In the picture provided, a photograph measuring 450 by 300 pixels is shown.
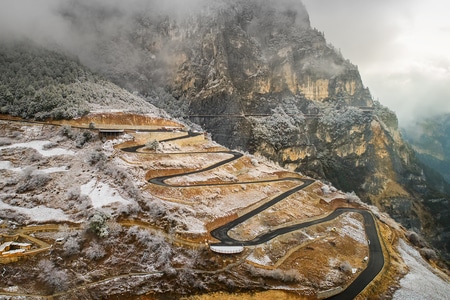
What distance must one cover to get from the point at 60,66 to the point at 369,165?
358ft

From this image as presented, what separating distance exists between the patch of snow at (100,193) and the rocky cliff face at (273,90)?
7489 centimetres

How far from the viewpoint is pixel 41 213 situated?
4006 cm

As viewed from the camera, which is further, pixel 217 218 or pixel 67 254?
pixel 217 218

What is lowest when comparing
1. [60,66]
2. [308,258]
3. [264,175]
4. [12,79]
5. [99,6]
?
[308,258]

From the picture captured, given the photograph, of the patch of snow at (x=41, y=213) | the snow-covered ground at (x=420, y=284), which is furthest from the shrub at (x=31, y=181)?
the snow-covered ground at (x=420, y=284)

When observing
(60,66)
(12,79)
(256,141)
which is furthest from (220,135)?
(12,79)

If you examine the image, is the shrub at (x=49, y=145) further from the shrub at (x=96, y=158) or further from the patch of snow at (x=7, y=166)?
the shrub at (x=96, y=158)

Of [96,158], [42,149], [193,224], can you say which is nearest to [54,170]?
[96,158]

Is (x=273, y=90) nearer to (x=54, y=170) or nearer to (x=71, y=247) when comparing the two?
(x=54, y=170)

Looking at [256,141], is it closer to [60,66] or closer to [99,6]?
[60,66]

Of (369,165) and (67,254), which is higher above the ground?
(369,165)

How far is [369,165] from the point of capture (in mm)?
131750

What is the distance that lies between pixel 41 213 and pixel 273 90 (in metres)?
108

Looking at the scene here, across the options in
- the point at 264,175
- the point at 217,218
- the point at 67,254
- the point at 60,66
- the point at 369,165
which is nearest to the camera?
the point at 67,254
